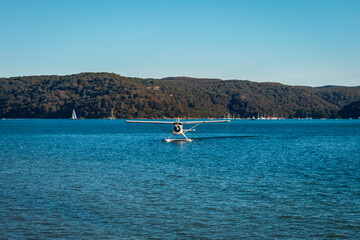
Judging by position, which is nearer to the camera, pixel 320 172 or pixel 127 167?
pixel 320 172

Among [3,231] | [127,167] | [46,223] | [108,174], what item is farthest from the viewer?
[127,167]

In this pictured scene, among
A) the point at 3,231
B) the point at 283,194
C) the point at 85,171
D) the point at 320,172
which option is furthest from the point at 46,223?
the point at 320,172

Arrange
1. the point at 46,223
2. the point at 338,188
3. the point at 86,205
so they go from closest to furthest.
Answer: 1. the point at 46,223
2. the point at 86,205
3. the point at 338,188

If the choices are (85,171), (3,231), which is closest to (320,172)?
(85,171)

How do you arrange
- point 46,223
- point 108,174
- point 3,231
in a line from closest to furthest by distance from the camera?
point 3,231
point 46,223
point 108,174

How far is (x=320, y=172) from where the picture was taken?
28141 millimetres

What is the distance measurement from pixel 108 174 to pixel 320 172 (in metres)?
14.5

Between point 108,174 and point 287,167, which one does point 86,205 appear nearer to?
point 108,174

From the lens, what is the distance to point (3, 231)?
13930 mm

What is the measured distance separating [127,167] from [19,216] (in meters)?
15.2

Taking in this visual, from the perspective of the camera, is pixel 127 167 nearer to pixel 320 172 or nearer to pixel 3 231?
pixel 320 172

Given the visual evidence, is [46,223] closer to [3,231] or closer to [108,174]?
[3,231]

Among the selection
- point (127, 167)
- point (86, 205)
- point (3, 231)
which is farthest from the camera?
point (127, 167)

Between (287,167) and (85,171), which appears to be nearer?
(85,171)
